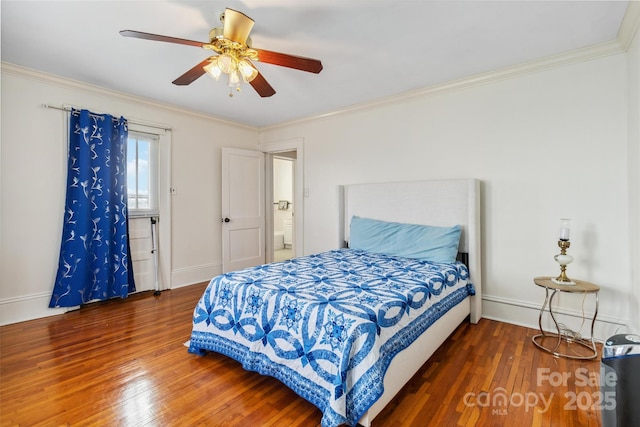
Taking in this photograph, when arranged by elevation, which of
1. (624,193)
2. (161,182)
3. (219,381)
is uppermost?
(161,182)

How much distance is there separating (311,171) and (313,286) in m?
2.64

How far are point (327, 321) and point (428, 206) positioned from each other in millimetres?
2060

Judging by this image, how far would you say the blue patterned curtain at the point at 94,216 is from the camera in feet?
9.99

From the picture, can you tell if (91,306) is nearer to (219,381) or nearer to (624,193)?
(219,381)

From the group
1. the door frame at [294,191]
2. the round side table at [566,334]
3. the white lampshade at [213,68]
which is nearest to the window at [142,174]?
the door frame at [294,191]

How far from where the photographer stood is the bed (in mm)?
1467

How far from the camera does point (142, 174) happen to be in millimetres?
3771

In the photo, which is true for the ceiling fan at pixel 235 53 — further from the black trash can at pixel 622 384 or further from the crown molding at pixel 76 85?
the black trash can at pixel 622 384

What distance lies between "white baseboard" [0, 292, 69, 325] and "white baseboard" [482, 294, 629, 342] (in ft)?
14.2

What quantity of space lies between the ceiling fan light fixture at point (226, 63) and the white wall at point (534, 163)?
Answer: 2141 mm

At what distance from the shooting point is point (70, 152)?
3061 mm

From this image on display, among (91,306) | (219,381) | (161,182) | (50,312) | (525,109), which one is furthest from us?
(161,182)

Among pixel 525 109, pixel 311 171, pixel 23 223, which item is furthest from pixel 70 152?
pixel 525 109

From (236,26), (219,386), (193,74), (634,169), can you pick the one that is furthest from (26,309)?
(634,169)
